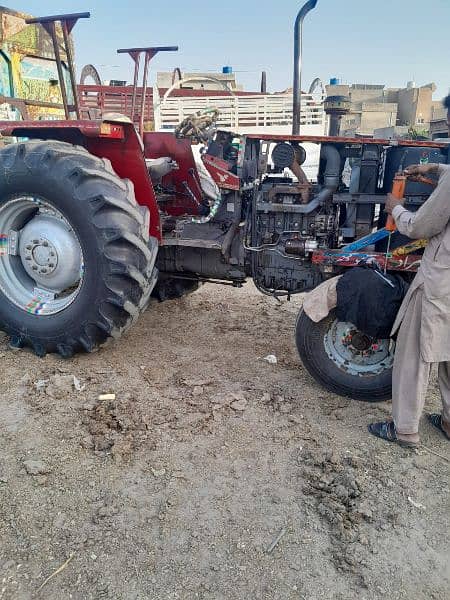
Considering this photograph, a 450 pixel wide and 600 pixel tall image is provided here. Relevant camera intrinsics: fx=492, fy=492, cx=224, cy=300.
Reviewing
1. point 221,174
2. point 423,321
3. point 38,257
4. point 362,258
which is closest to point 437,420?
point 423,321

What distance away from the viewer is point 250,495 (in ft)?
7.46

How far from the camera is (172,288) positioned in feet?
14.9

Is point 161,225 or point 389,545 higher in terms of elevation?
point 161,225

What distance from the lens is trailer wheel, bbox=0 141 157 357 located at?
3094 mm

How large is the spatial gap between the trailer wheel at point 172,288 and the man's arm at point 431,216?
7.43 feet

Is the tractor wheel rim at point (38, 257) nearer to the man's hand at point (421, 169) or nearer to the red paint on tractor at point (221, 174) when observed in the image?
the red paint on tractor at point (221, 174)

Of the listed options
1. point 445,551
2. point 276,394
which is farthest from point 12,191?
point 445,551

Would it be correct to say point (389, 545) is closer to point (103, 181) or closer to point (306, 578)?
point (306, 578)

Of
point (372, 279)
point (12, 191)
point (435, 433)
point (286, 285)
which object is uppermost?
point (12, 191)

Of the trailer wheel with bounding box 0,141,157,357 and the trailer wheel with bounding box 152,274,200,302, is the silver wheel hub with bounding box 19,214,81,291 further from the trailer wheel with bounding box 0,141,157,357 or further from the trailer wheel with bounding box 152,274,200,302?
the trailer wheel with bounding box 152,274,200,302

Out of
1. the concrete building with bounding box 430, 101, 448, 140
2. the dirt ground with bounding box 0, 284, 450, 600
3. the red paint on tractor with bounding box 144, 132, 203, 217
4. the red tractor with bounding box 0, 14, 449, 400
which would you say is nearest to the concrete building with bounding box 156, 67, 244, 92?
the concrete building with bounding box 430, 101, 448, 140

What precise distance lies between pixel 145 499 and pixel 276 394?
1.19 meters

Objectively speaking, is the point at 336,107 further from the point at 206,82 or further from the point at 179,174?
the point at 206,82

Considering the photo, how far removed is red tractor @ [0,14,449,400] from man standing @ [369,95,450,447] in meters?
0.35
